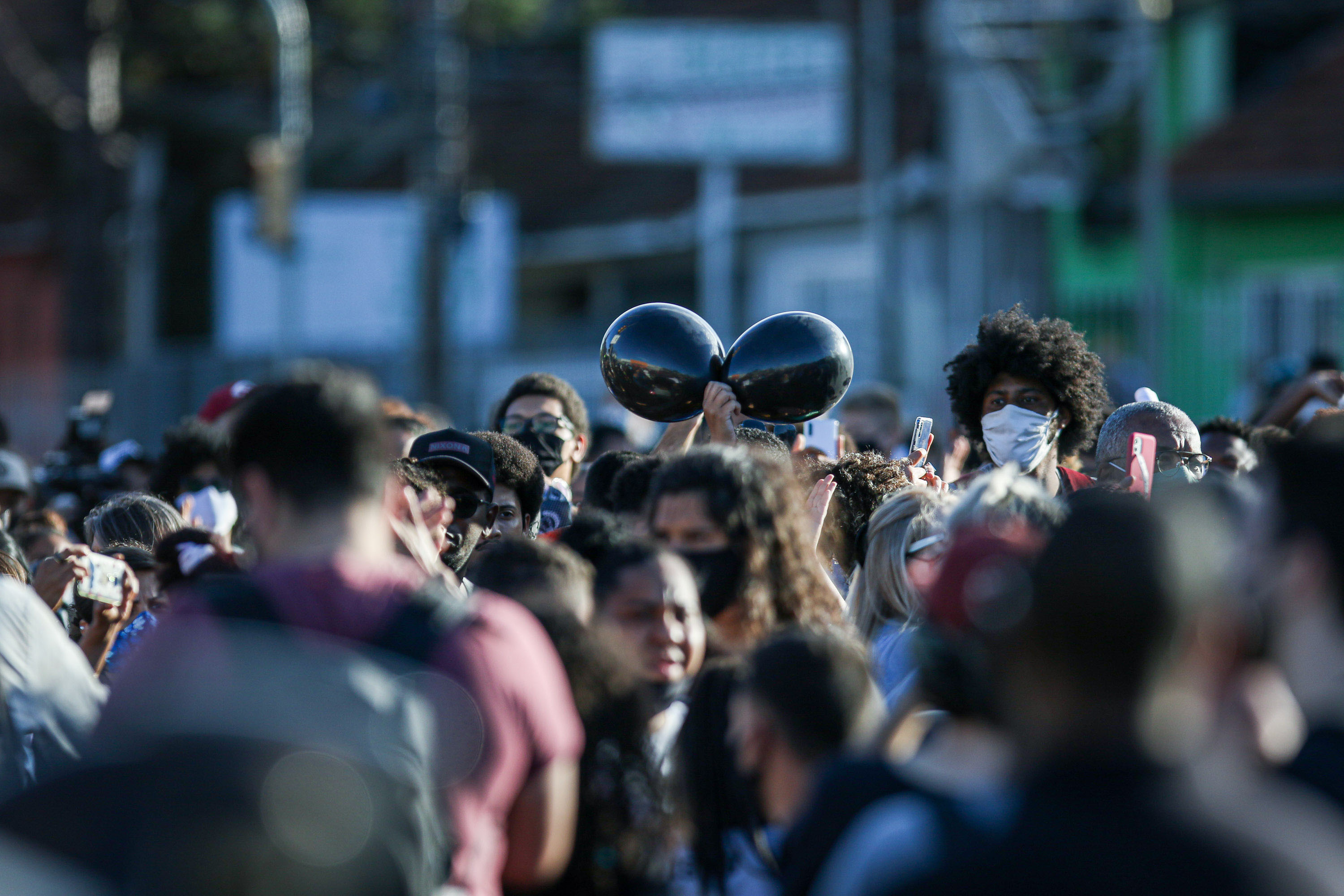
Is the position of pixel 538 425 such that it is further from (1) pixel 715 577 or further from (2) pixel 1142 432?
(1) pixel 715 577

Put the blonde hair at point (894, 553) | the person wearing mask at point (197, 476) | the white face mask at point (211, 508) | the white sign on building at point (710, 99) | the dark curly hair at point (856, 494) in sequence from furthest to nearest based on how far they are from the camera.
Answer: the white sign on building at point (710, 99)
the person wearing mask at point (197, 476)
the white face mask at point (211, 508)
the dark curly hair at point (856, 494)
the blonde hair at point (894, 553)

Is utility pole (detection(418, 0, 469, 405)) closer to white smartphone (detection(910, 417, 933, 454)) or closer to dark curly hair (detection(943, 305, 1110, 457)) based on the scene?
dark curly hair (detection(943, 305, 1110, 457))

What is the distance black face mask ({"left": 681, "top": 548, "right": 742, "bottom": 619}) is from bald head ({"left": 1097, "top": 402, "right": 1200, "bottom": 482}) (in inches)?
79.0

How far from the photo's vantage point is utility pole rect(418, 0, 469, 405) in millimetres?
13484

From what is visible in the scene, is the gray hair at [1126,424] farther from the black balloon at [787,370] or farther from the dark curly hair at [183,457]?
the dark curly hair at [183,457]

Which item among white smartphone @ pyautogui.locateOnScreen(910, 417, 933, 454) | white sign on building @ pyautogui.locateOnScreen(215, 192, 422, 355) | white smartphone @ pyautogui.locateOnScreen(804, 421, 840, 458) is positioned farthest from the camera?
white sign on building @ pyautogui.locateOnScreen(215, 192, 422, 355)

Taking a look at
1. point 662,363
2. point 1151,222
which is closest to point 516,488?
point 662,363

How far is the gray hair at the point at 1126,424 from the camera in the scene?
17.9 ft

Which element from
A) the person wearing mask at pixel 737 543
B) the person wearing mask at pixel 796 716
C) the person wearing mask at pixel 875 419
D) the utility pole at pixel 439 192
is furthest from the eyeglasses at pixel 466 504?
the utility pole at pixel 439 192

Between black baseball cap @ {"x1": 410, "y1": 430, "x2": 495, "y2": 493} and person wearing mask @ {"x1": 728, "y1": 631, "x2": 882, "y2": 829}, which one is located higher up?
black baseball cap @ {"x1": 410, "y1": 430, "x2": 495, "y2": 493}

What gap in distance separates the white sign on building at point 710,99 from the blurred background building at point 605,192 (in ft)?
0.20

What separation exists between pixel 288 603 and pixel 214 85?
2029 cm

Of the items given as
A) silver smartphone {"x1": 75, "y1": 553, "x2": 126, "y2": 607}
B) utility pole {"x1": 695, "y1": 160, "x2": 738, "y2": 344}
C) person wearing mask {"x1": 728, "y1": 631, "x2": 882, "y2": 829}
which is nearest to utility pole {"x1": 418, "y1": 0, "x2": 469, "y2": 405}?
utility pole {"x1": 695, "y1": 160, "x2": 738, "y2": 344}

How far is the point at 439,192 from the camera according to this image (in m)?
13.8
